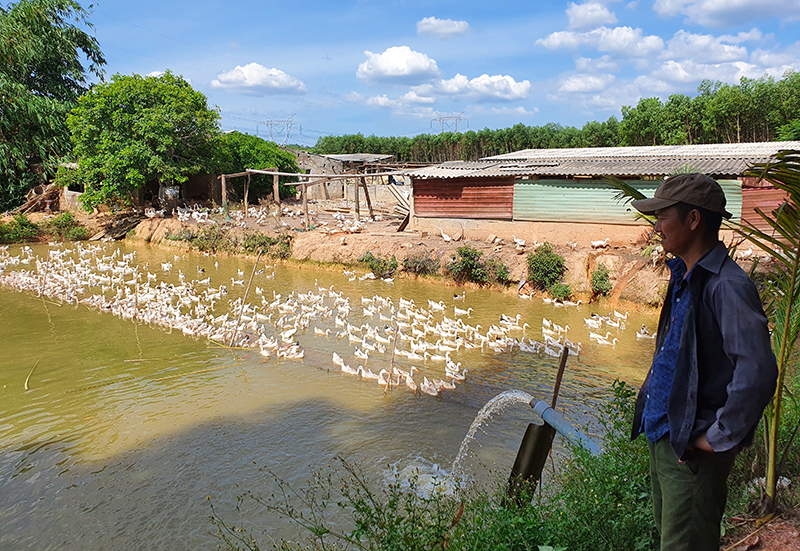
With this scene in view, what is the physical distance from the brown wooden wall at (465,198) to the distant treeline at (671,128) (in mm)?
21124

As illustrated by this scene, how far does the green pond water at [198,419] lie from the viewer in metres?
6.05

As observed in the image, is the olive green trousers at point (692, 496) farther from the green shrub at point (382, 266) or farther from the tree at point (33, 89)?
the tree at point (33, 89)

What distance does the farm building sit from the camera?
1501 cm

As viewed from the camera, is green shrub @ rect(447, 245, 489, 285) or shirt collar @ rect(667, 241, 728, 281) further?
green shrub @ rect(447, 245, 489, 285)

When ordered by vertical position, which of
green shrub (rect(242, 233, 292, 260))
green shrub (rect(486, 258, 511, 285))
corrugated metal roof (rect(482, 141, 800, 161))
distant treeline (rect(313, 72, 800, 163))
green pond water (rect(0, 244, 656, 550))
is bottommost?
green pond water (rect(0, 244, 656, 550))

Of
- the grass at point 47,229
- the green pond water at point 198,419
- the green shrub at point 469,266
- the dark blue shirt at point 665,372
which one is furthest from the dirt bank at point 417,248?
the dark blue shirt at point 665,372

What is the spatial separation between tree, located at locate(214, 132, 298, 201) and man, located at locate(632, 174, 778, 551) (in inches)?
1078

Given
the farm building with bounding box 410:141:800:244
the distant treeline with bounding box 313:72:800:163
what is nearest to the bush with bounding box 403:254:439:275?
the farm building with bounding box 410:141:800:244

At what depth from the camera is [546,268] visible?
15258 mm

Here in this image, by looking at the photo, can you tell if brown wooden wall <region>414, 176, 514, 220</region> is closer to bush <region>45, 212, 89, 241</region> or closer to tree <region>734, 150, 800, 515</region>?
tree <region>734, 150, 800, 515</region>

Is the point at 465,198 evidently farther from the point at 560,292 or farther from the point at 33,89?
the point at 33,89

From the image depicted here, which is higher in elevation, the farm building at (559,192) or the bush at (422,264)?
the farm building at (559,192)

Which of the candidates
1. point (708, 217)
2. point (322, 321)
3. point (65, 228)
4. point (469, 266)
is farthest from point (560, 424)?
point (65, 228)

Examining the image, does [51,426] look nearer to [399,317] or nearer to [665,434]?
[399,317]
